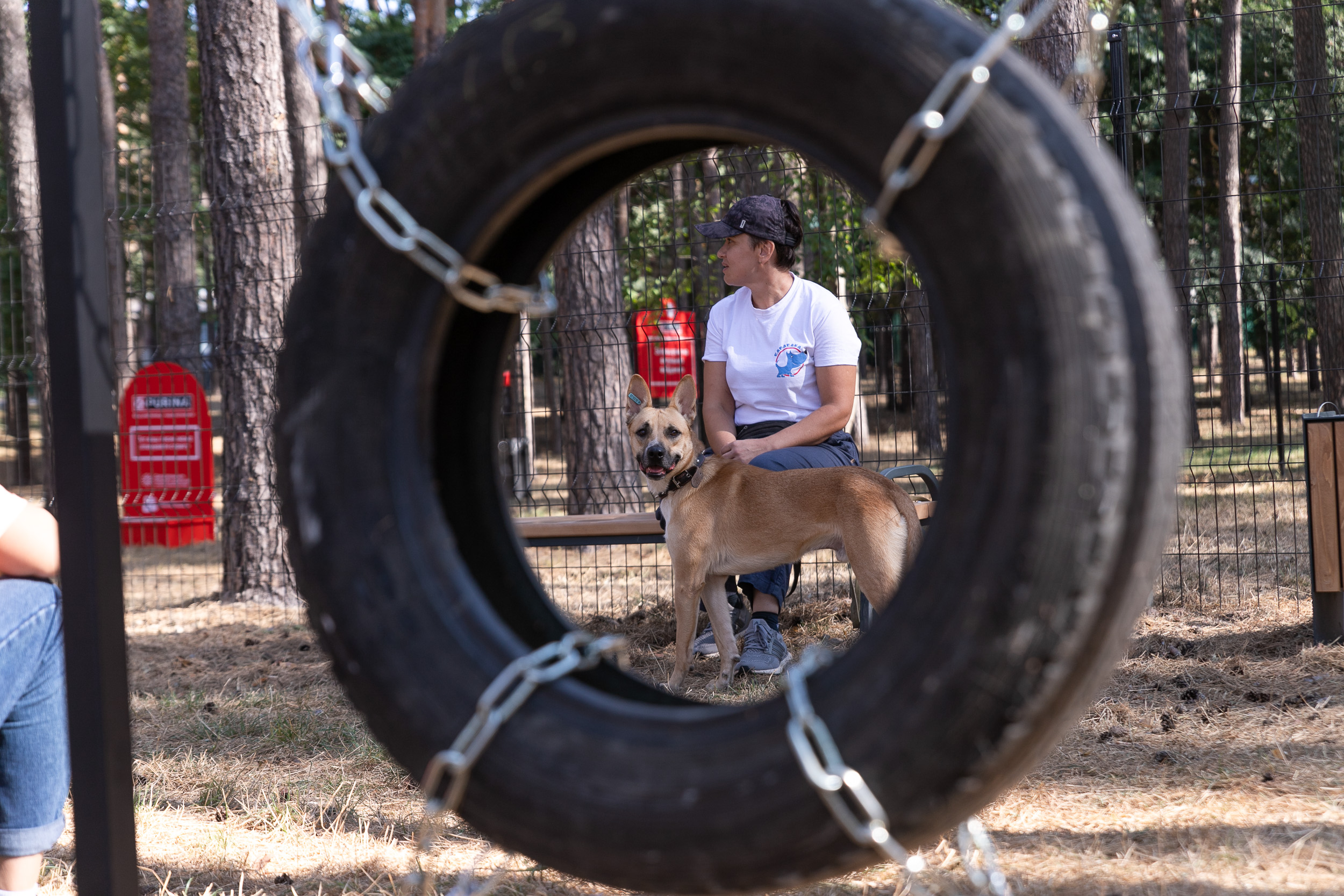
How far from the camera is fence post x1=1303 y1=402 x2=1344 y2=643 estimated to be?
4266 millimetres

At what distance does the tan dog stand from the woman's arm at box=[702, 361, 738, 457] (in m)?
0.09

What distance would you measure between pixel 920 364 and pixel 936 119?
563cm

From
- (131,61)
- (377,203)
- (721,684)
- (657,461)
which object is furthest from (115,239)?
(131,61)

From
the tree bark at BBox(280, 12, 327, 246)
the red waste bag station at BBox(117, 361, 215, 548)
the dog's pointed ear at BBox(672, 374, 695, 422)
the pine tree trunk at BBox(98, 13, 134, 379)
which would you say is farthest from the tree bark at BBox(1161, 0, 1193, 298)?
the tree bark at BBox(280, 12, 327, 246)

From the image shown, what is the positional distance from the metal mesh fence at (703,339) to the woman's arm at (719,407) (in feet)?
2.53

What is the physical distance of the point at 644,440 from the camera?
477cm

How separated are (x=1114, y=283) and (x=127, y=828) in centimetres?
185

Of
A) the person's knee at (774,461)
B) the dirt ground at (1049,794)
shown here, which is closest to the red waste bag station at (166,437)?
the dirt ground at (1049,794)

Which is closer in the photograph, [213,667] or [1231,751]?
[1231,751]

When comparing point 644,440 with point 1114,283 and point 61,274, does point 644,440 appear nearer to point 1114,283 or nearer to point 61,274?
point 61,274

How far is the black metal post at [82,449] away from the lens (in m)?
1.85

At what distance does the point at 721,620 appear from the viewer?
15.1 ft

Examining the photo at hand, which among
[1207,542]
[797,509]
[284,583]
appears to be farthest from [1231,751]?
[284,583]

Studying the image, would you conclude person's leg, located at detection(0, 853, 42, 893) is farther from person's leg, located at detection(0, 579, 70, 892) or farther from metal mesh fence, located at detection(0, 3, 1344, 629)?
metal mesh fence, located at detection(0, 3, 1344, 629)
